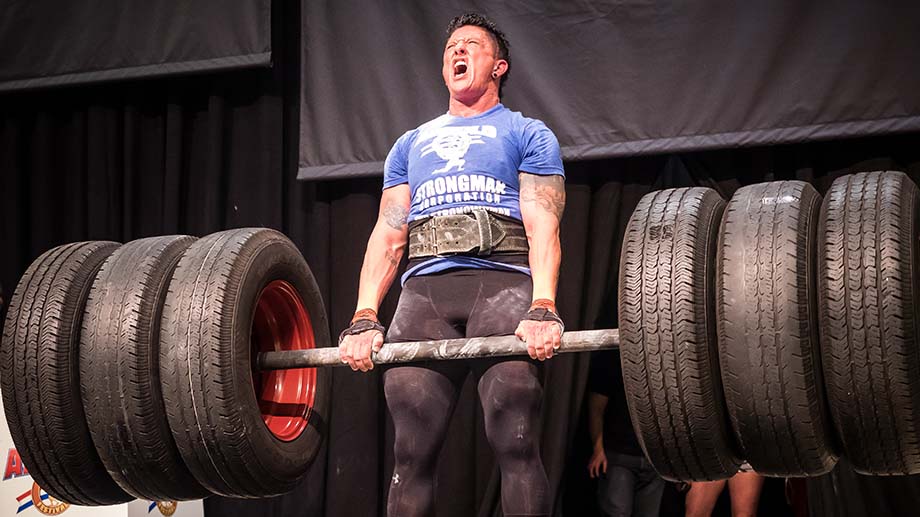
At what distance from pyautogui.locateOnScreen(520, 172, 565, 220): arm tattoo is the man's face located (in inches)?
11.5

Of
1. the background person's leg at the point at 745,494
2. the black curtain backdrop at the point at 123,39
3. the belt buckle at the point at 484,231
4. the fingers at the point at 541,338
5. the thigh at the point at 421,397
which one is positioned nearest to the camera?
the fingers at the point at 541,338

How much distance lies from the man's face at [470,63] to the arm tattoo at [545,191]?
0.96 ft

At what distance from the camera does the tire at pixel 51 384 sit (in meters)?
2.70

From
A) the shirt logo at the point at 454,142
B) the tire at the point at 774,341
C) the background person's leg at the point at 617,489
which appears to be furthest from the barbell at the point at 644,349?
the background person's leg at the point at 617,489

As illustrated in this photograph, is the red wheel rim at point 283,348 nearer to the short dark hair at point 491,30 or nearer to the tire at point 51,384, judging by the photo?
the tire at point 51,384

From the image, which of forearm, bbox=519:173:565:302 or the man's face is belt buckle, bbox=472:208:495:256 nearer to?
forearm, bbox=519:173:565:302

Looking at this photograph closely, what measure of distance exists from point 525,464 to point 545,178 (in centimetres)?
78

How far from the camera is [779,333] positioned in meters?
2.27

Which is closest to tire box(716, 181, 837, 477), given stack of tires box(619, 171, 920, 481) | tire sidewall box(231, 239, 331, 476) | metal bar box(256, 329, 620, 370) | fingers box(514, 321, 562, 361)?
stack of tires box(619, 171, 920, 481)

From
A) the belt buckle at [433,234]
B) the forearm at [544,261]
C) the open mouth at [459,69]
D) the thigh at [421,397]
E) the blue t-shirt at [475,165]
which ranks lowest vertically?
the thigh at [421,397]

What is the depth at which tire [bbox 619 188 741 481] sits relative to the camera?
7.70 ft

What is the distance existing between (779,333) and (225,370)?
4.37ft

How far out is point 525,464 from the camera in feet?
8.32

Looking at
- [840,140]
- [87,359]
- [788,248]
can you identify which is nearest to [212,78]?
[87,359]
